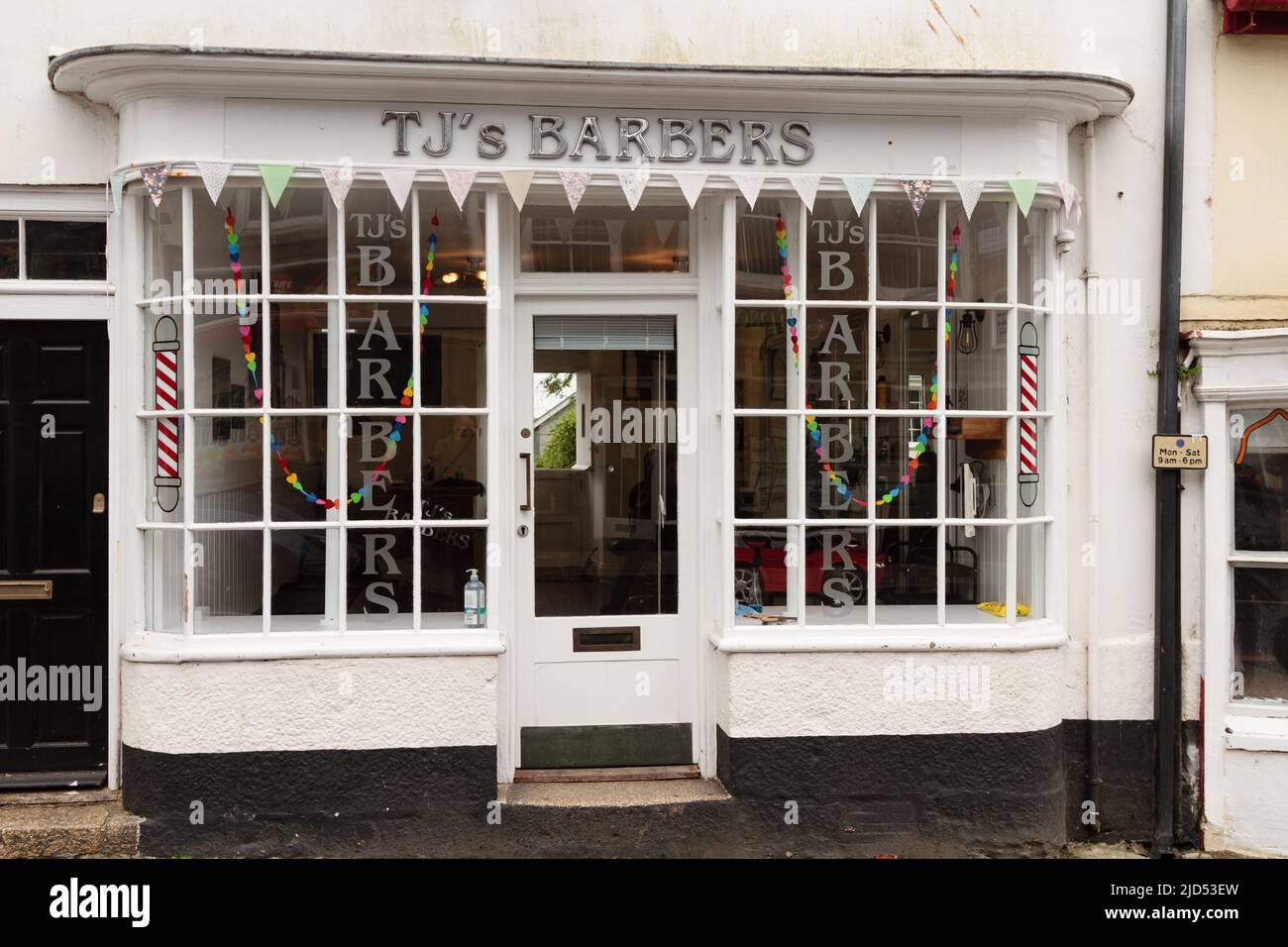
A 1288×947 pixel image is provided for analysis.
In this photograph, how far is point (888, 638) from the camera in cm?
559

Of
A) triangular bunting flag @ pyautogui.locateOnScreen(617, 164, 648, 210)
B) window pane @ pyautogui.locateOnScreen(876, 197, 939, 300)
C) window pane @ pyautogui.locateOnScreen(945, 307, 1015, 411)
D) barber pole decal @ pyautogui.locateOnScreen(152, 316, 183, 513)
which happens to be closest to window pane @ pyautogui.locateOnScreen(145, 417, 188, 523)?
barber pole decal @ pyautogui.locateOnScreen(152, 316, 183, 513)

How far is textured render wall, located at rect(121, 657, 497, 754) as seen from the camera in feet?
17.3

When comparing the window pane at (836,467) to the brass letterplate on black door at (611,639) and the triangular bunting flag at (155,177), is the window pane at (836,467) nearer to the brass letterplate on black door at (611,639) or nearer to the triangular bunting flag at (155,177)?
the brass letterplate on black door at (611,639)

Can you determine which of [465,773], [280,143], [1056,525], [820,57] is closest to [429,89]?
[280,143]

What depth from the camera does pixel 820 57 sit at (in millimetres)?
5562

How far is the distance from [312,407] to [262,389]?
239 millimetres

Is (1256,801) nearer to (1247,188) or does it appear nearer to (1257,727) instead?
(1257,727)

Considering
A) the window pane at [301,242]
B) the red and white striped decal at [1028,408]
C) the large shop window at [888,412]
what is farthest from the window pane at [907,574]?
the window pane at [301,242]

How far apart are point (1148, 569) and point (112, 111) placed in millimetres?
5422

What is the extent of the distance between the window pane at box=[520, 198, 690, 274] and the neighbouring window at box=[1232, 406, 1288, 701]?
2.92 metres

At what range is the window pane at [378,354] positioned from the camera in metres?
5.48

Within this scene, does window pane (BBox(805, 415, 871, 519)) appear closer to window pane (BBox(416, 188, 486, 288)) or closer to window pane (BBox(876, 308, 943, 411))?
window pane (BBox(876, 308, 943, 411))

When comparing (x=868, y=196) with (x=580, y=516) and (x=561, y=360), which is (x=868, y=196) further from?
(x=580, y=516)

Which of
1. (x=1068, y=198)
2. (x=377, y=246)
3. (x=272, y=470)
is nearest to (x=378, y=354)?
(x=377, y=246)
